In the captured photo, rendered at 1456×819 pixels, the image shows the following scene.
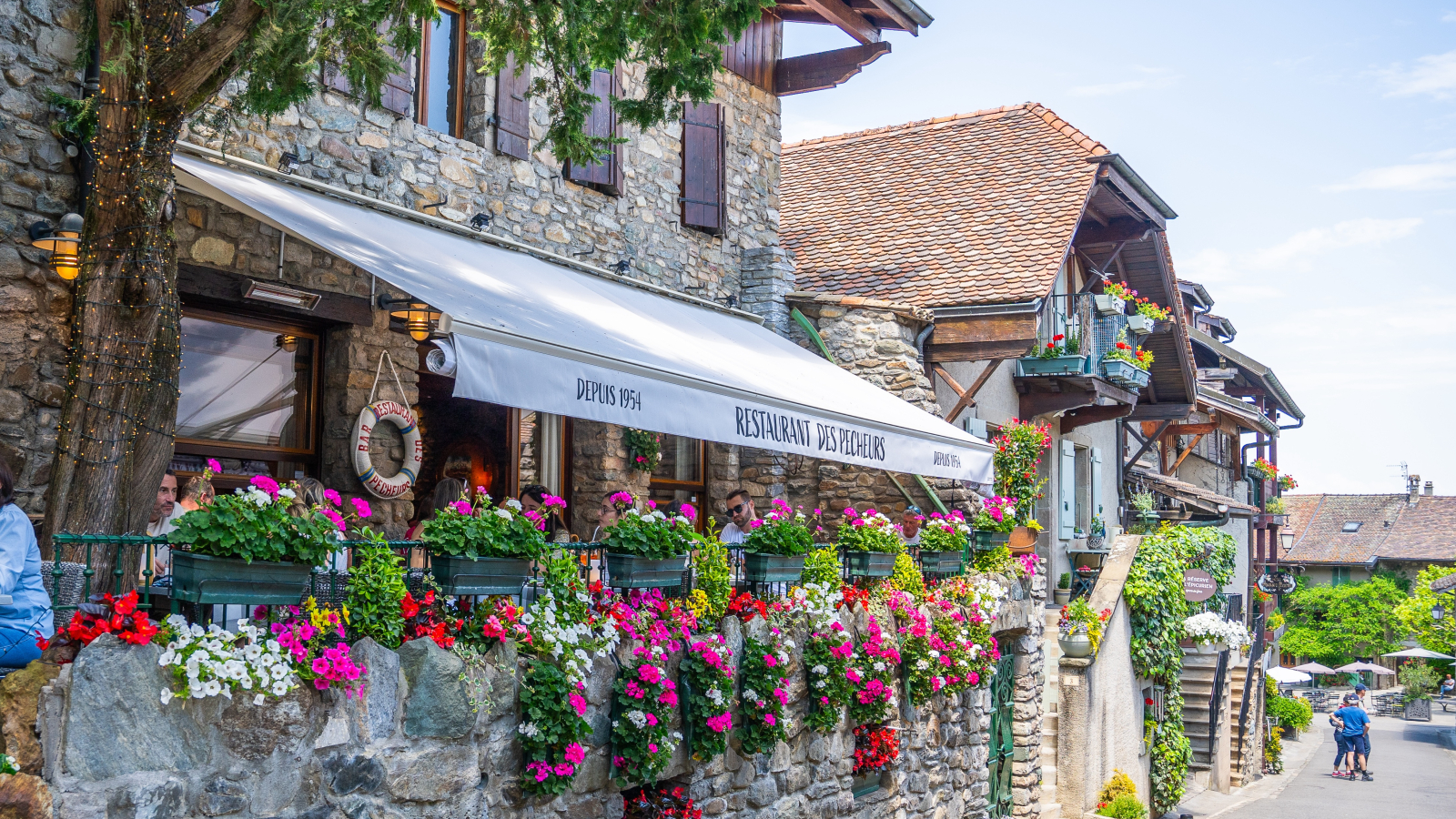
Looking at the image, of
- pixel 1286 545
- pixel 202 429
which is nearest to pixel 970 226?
pixel 202 429

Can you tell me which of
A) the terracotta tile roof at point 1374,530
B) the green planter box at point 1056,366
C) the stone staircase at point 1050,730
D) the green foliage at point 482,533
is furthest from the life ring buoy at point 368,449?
the terracotta tile roof at point 1374,530

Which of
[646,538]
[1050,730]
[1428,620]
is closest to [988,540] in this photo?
[1050,730]

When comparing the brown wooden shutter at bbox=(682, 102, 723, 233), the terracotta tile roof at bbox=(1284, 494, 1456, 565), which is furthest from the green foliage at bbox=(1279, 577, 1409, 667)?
the brown wooden shutter at bbox=(682, 102, 723, 233)

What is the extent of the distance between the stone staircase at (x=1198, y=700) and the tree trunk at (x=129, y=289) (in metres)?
17.1

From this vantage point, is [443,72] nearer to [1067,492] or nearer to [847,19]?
[847,19]

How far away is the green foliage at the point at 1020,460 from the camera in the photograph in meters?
12.0

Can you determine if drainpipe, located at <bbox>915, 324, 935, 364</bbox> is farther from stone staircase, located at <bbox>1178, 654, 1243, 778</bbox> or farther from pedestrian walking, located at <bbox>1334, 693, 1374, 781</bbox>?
pedestrian walking, located at <bbox>1334, 693, 1374, 781</bbox>

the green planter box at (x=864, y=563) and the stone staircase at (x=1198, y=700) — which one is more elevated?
the green planter box at (x=864, y=563)

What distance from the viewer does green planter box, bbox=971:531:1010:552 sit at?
10695mm

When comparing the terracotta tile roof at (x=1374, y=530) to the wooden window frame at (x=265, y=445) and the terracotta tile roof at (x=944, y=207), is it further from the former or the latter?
the wooden window frame at (x=265, y=445)

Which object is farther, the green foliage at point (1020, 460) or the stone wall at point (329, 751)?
the green foliage at point (1020, 460)

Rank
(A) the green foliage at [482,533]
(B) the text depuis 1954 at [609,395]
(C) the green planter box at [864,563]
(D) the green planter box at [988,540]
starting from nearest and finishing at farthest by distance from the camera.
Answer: (A) the green foliage at [482,533] < (B) the text depuis 1954 at [609,395] < (C) the green planter box at [864,563] < (D) the green planter box at [988,540]

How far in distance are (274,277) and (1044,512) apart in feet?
36.4

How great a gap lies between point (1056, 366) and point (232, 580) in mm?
12073
